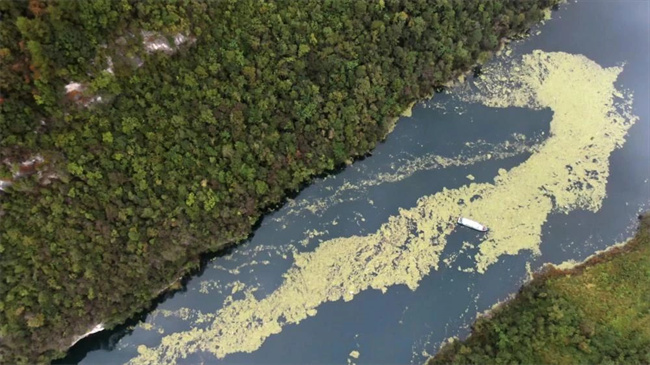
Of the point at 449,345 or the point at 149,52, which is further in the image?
the point at 449,345

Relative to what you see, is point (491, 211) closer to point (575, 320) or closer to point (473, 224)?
point (473, 224)

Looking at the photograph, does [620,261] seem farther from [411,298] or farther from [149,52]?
[149,52]

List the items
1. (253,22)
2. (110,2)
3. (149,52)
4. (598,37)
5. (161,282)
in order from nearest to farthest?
1. (110,2)
2. (149,52)
3. (253,22)
4. (161,282)
5. (598,37)

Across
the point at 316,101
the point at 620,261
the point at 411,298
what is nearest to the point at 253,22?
the point at 316,101

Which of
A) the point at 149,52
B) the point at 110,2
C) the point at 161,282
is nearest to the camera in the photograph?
the point at 110,2

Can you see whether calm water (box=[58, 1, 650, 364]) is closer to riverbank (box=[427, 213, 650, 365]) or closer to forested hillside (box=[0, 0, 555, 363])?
riverbank (box=[427, 213, 650, 365])

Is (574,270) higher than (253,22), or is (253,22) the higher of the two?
(253,22)

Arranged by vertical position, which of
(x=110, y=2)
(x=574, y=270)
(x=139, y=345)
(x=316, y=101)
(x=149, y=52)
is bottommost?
(x=139, y=345)
